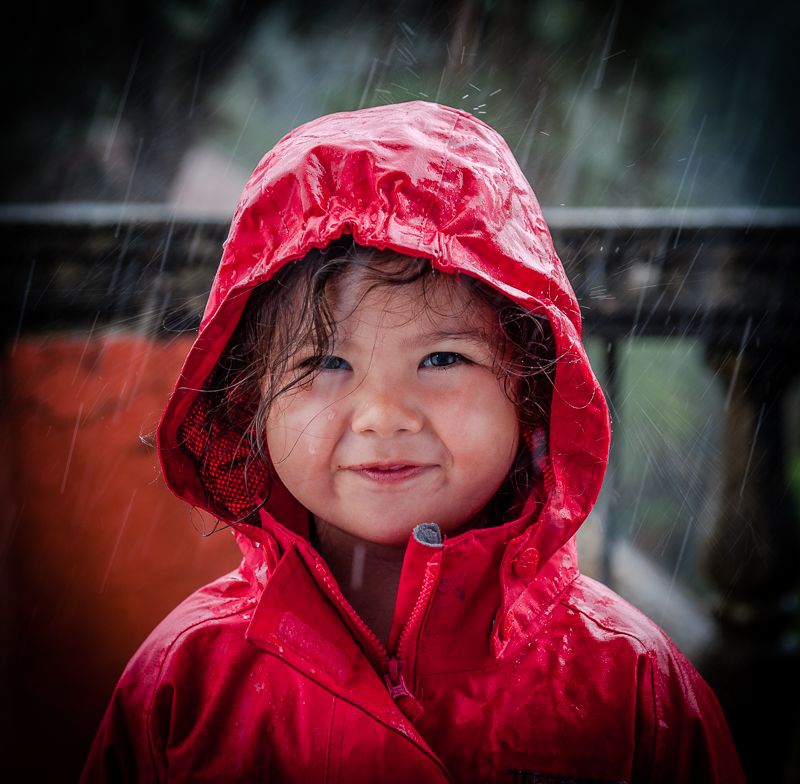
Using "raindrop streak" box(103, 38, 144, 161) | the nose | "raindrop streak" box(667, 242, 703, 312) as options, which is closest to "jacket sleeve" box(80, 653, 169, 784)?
the nose

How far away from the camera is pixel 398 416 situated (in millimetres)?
1066

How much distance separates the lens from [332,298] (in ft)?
3.64

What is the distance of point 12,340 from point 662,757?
2213 mm

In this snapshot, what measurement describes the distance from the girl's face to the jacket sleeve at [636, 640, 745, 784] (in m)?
0.42

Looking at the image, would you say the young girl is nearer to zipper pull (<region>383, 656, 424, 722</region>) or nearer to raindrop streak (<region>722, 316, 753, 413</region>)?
zipper pull (<region>383, 656, 424, 722</region>)

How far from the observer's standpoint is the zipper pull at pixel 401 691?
108 centimetres

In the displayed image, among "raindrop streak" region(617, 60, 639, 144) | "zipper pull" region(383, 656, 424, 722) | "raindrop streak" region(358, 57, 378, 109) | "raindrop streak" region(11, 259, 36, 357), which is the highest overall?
"raindrop streak" region(617, 60, 639, 144)

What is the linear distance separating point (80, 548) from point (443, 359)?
1706mm

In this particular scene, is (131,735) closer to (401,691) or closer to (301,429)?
(401,691)

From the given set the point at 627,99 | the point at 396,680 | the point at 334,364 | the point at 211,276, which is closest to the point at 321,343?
the point at 334,364

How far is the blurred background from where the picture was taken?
229cm

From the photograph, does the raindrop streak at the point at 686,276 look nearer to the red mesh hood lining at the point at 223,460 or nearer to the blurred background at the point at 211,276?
the blurred background at the point at 211,276

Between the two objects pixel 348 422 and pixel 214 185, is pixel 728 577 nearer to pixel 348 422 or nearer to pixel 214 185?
pixel 348 422

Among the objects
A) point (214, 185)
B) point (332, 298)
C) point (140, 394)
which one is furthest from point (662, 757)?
point (214, 185)
